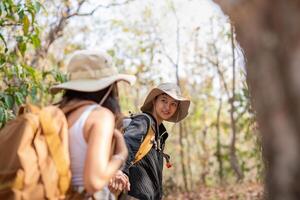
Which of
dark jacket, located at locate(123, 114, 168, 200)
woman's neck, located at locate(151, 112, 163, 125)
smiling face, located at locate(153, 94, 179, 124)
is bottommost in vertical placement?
dark jacket, located at locate(123, 114, 168, 200)

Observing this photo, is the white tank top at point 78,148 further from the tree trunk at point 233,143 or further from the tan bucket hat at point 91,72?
the tree trunk at point 233,143

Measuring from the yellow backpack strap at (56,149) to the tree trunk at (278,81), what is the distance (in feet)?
3.86

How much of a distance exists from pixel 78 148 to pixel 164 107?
2147 millimetres

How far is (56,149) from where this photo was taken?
286 cm

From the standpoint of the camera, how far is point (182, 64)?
15.4 meters

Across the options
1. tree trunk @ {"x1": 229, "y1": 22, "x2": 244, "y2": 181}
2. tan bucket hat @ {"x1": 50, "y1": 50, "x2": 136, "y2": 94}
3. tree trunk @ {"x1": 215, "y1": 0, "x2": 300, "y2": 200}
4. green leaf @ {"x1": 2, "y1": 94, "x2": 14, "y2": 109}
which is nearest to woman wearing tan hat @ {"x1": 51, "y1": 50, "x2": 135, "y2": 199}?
tan bucket hat @ {"x1": 50, "y1": 50, "x2": 136, "y2": 94}

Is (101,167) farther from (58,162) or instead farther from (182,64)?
(182,64)

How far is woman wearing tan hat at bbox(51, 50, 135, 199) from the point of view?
9.16 feet

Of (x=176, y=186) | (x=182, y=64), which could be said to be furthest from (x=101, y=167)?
(x=182, y=64)

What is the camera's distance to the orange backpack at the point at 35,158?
280 centimetres

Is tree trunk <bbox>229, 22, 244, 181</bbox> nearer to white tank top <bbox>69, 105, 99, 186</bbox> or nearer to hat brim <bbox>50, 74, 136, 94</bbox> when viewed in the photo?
hat brim <bbox>50, 74, 136, 94</bbox>

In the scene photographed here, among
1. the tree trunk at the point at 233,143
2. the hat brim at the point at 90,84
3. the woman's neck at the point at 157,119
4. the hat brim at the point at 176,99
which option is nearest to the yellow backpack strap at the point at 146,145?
the woman's neck at the point at 157,119

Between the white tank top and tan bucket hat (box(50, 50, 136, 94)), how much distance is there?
0.20 metres

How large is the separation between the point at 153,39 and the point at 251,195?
646cm
